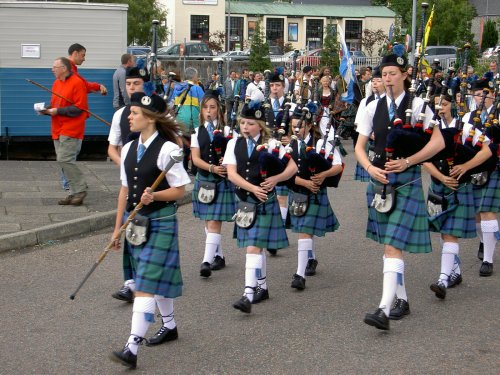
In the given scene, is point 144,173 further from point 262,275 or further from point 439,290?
point 439,290

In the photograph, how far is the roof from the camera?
65625 millimetres

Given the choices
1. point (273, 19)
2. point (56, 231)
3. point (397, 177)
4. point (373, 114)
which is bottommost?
point (56, 231)

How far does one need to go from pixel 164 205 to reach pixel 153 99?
694 mm

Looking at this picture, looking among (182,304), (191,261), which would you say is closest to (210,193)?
(191,261)

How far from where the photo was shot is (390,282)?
20.5 ft

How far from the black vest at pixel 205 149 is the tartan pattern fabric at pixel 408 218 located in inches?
84.8

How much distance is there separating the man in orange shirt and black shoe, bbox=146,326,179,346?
5202 millimetres

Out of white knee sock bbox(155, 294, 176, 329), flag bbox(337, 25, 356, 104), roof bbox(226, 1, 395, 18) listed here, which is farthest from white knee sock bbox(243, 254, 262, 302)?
roof bbox(226, 1, 395, 18)

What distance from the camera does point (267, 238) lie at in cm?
Answer: 691

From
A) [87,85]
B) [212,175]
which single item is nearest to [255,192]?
[212,175]

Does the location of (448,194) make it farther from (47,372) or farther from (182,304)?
(47,372)

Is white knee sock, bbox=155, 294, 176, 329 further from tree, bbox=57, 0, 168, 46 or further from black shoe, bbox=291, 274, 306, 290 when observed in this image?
tree, bbox=57, 0, 168, 46

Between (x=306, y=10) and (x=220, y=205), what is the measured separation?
61.2 metres

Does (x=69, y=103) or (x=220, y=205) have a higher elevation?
(x=69, y=103)
